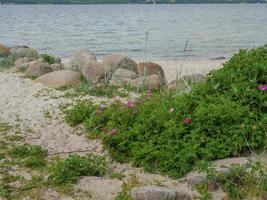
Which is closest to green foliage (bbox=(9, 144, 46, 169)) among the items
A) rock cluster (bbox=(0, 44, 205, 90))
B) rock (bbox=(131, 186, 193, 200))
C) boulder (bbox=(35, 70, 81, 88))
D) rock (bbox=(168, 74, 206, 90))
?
rock (bbox=(131, 186, 193, 200))

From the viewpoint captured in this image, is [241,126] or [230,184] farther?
[241,126]

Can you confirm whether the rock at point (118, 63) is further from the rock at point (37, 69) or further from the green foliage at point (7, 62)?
the green foliage at point (7, 62)

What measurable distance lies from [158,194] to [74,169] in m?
1.32

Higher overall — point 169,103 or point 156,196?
point 169,103

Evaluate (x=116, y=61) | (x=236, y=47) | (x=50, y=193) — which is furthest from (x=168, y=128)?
(x=236, y=47)

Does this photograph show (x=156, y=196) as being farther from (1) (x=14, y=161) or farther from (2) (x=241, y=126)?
(1) (x=14, y=161)

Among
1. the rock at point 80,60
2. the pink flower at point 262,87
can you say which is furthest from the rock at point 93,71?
the pink flower at point 262,87

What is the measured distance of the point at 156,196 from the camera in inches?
196

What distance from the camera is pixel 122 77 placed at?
38.5ft

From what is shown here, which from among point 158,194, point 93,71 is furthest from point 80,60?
point 158,194

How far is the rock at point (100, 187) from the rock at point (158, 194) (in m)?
0.37

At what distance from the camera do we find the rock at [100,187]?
5.36m

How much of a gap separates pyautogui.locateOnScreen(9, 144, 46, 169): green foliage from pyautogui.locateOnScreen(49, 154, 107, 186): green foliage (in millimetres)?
289

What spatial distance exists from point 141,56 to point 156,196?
64.2 feet
